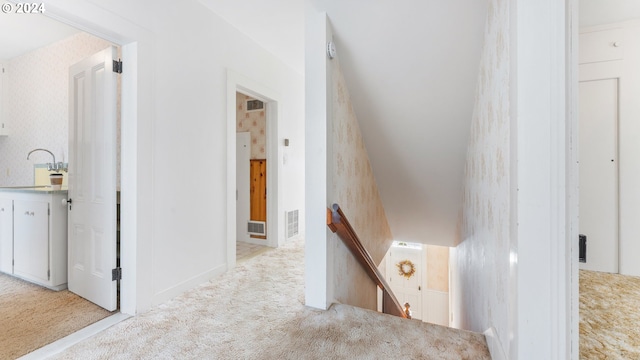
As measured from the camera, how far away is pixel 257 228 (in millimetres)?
4082

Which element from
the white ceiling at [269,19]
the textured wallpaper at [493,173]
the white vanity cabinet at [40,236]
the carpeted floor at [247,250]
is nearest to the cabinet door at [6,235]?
the white vanity cabinet at [40,236]

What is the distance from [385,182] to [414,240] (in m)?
1.35

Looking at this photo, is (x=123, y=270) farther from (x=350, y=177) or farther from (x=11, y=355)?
(x=350, y=177)

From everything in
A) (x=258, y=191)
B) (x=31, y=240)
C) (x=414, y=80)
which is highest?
(x=414, y=80)

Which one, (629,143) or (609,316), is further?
(629,143)

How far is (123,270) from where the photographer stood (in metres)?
1.96

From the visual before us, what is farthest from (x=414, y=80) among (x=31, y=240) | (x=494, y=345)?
(x=31, y=240)

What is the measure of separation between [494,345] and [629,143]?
2.34 meters

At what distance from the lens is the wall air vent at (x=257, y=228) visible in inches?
158

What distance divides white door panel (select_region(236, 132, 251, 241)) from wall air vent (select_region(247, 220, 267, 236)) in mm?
80

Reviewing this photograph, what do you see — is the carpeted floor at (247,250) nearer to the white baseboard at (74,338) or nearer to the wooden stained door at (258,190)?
the wooden stained door at (258,190)

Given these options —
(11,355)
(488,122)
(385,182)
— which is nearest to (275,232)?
(385,182)

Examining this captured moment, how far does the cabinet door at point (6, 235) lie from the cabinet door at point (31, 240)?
0.07 meters

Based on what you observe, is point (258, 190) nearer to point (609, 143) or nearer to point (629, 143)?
point (609, 143)
